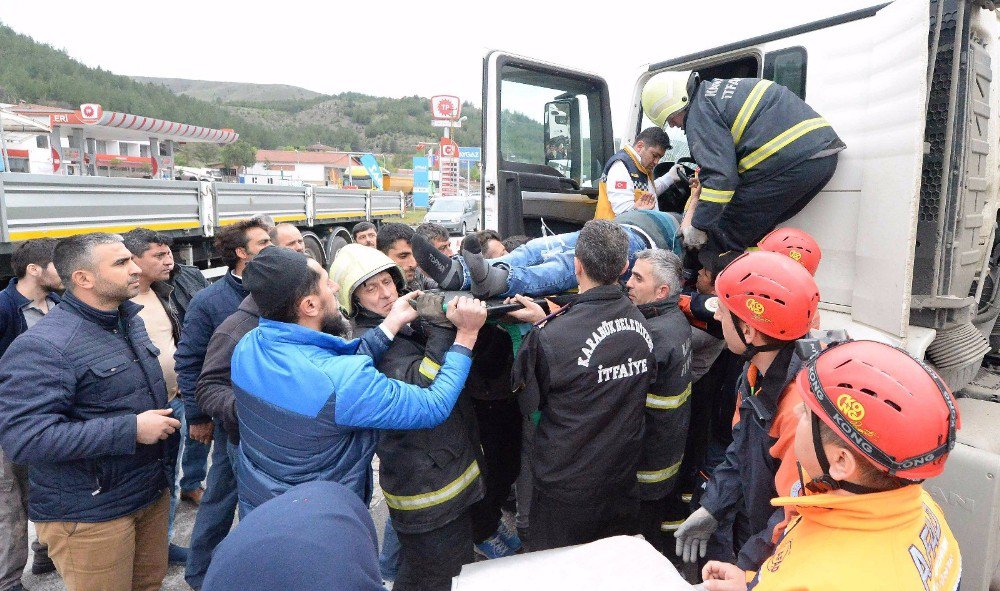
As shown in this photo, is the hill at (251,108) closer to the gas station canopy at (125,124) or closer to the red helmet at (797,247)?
the red helmet at (797,247)

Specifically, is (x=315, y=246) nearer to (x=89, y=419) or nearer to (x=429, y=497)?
(x=89, y=419)

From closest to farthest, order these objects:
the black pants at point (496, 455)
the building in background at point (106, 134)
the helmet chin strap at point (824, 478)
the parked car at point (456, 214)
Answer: the helmet chin strap at point (824, 478) < the black pants at point (496, 455) < the building in background at point (106, 134) < the parked car at point (456, 214)

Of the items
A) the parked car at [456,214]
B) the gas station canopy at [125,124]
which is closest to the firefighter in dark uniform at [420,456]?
the gas station canopy at [125,124]

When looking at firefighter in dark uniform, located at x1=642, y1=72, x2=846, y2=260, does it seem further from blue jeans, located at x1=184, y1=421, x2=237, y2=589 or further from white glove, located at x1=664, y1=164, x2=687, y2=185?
blue jeans, located at x1=184, y1=421, x2=237, y2=589

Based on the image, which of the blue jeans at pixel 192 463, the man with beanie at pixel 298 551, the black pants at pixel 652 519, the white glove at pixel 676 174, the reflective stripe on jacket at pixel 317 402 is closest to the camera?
the man with beanie at pixel 298 551

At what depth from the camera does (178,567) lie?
10.8 feet

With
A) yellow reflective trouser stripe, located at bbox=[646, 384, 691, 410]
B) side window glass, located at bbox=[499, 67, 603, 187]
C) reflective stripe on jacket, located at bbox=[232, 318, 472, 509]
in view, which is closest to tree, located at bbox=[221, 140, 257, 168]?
side window glass, located at bbox=[499, 67, 603, 187]

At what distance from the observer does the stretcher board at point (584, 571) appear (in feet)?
3.95

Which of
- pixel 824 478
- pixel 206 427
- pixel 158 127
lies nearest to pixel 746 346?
pixel 824 478

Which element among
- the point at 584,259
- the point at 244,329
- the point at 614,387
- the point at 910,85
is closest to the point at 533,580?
the point at 614,387

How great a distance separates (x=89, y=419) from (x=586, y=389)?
1998 millimetres

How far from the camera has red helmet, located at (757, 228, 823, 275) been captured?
8.58 feet

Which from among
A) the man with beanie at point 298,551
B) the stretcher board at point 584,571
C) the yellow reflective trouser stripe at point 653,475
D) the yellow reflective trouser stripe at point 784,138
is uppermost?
the yellow reflective trouser stripe at point 784,138

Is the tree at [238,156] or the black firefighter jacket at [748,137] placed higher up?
the tree at [238,156]
